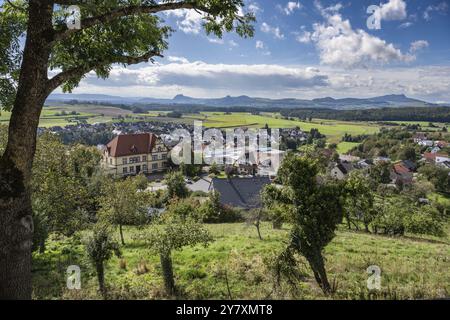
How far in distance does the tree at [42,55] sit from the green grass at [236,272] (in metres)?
3.24

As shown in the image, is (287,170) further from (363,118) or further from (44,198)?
(363,118)

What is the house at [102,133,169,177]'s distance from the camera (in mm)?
65812

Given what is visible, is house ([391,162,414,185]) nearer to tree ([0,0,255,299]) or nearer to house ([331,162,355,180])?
house ([331,162,355,180])

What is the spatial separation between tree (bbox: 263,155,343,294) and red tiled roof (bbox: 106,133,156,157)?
6082cm

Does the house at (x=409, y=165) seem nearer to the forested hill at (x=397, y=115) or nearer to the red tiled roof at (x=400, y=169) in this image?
the red tiled roof at (x=400, y=169)

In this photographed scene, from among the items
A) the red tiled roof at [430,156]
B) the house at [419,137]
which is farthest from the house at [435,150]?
the red tiled roof at [430,156]

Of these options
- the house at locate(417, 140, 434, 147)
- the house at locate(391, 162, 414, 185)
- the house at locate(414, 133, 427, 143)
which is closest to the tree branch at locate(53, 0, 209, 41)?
the house at locate(391, 162, 414, 185)

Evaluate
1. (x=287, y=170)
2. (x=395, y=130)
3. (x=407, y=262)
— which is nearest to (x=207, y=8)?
(x=287, y=170)

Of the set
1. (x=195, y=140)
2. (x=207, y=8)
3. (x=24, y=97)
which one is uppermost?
(x=207, y=8)

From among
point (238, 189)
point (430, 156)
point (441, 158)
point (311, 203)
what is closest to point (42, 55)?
point (311, 203)

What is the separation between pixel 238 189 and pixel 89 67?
140 feet

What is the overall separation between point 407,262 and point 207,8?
14803mm
